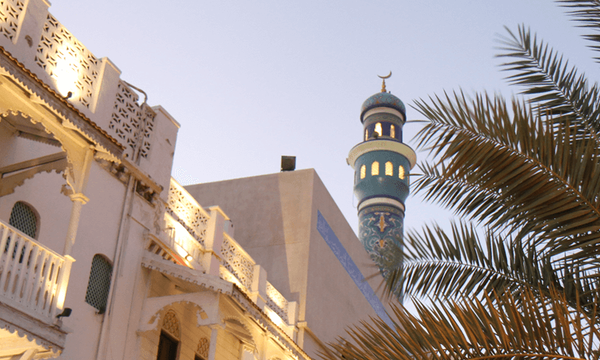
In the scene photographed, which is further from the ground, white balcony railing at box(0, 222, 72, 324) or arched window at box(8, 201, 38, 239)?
arched window at box(8, 201, 38, 239)

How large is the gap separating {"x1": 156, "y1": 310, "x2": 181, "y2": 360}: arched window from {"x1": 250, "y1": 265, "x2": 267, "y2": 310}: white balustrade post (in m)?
2.84

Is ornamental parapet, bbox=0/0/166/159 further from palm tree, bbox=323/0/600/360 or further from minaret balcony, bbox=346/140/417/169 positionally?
minaret balcony, bbox=346/140/417/169

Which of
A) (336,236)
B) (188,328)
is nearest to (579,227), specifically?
(188,328)

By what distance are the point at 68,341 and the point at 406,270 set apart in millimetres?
4448

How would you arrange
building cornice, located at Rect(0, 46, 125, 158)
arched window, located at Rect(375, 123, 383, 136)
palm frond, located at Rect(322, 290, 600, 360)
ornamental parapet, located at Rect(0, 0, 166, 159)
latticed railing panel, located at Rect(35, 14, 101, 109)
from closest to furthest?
palm frond, located at Rect(322, 290, 600, 360) < building cornice, located at Rect(0, 46, 125, 158) < ornamental parapet, located at Rect(0, 0, 166, 159) < latticed railing panel, located at Rect(35, 14, 101, 109) < arched window, located at Rect(375, 123, 383, 136)

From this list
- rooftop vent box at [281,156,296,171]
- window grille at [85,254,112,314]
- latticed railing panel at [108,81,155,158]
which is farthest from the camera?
rooftop vent box at [281,156,296,171]

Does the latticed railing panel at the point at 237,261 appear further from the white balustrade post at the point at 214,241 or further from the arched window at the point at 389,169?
the arched window at the point at 389,169

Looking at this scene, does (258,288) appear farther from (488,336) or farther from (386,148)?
(386,148)

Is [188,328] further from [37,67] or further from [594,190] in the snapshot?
[594,190]

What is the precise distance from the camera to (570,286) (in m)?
5.57

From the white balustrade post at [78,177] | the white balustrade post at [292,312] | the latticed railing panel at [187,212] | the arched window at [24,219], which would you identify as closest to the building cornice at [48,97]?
the white balustrade post at [78,177]

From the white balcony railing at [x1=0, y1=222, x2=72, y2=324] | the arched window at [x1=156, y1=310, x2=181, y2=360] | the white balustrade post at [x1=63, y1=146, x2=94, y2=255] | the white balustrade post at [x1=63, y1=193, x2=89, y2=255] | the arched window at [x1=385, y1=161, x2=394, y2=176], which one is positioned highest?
the arched window at [x1=385, y1=161, x2=394, y2=176]

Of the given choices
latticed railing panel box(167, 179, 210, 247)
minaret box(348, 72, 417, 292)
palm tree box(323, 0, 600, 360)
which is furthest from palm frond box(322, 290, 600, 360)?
minaret box(348, 72, 417, 292)

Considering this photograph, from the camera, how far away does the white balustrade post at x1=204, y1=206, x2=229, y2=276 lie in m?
11.9
